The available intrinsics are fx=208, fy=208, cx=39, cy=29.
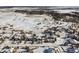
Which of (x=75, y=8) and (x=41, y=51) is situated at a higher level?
(x=75, y=8)
